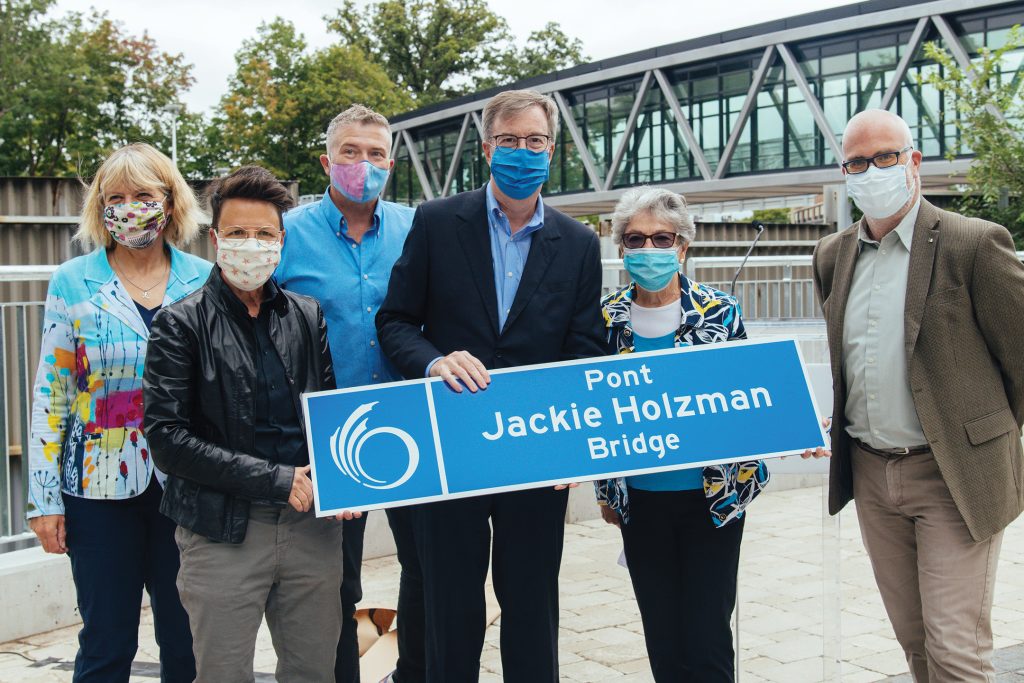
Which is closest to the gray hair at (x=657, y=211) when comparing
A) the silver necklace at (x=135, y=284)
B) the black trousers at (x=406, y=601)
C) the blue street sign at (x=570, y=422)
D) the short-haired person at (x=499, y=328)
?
the short-haired person at (x=499, y=328)

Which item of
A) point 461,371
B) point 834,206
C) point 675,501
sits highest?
point 834,206

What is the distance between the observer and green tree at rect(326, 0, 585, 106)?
207 ft

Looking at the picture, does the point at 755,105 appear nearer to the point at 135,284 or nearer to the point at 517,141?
the point at 517,141

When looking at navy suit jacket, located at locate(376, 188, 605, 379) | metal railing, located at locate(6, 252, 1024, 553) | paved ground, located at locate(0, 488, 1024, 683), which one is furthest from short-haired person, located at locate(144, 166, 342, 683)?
metal railing, located at locate(6, 252, 1024, 553)

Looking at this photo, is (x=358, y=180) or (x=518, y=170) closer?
(x=518, y=170)

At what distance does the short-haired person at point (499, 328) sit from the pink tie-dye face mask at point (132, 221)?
909 mm

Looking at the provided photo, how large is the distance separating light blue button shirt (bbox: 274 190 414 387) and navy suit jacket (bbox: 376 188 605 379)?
1.20 feet

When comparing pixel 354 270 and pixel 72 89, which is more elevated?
pixel 72 89

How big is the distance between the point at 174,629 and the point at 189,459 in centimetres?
94

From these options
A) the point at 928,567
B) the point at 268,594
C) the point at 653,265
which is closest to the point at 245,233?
the point at 268,594

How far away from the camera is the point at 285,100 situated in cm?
4922

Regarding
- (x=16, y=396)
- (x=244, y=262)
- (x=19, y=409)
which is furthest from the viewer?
(x=16, y=396)

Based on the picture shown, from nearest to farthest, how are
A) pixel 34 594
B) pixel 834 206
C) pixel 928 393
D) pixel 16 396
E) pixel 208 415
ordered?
pixel 208 415 → pixel 928 393 → pixel 34 594 → pixel 16 396 → pixel 834 206

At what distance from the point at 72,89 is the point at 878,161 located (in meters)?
45.0
